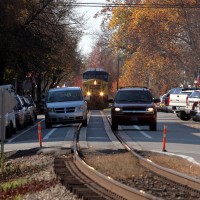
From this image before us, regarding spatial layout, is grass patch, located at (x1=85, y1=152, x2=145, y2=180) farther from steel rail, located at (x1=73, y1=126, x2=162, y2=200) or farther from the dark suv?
the dark suv

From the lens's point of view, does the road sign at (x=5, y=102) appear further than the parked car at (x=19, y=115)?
No

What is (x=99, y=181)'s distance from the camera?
1295 cm

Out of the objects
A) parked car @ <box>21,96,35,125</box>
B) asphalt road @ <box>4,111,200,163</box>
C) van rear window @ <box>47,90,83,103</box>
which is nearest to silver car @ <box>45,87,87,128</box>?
van rear window @ <box>47,90,83,103</box>

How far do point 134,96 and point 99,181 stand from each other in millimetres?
17508

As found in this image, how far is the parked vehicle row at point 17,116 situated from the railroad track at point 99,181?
10.4m

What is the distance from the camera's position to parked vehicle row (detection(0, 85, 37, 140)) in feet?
92.8

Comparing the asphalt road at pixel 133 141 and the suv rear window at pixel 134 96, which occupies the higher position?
the suv rear window at pixel 134 96

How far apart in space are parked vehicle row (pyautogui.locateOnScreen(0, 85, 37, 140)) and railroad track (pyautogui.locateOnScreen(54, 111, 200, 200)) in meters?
10.4

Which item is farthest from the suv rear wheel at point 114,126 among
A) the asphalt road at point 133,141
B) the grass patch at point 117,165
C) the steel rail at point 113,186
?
the steel rail at point 113,186

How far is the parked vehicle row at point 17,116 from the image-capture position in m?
28.3

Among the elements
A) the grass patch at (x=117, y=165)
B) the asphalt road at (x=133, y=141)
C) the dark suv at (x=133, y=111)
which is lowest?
the asphalt road at (x=133, y=141)

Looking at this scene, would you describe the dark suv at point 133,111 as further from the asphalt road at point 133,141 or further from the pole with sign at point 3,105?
the pole with sign at point 3,105

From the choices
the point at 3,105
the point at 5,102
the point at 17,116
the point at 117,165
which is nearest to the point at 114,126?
the point at 17,116

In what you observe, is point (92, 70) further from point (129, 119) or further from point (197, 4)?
point (129, 119)
